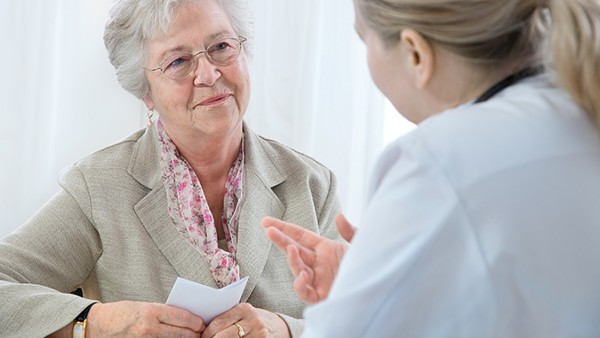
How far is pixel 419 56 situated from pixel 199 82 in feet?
3.59

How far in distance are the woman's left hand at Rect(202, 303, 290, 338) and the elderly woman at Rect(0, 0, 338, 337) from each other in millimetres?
22

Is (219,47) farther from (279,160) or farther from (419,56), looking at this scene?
(419,56)

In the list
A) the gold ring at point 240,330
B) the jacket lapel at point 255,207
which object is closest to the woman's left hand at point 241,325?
the gold ring at point 240,330

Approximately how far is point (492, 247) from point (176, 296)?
3.08ft

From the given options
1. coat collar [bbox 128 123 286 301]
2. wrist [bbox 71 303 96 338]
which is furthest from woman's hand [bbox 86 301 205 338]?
coat collar [bbox 128 123 286 301]

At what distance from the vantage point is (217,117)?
223 cm

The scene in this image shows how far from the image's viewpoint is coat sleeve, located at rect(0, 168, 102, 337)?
2.02 metres

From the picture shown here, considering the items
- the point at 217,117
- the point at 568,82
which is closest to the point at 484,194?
the point at 568,82

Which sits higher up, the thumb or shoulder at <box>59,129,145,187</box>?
shoulder at <box>59,129,145,187</box>

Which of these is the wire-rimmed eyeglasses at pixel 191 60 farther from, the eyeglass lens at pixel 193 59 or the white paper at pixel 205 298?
the white paper at pixel 205 298

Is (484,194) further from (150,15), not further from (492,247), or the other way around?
(150,15)

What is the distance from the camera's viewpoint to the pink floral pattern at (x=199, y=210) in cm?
221

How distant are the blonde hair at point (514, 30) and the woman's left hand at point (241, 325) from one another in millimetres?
912

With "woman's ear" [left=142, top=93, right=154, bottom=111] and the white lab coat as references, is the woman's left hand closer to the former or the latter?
"woman's ear" [left=142, top=93, right=154, bottom=111]
